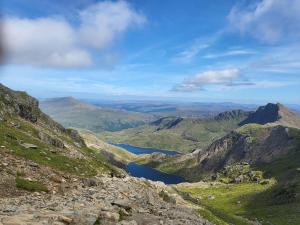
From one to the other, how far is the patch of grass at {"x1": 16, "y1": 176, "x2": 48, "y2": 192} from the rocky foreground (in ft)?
3.74

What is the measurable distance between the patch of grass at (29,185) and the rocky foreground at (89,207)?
114 cm

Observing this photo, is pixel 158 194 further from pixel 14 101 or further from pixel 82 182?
pixel 14 101

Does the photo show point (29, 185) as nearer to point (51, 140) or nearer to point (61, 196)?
point (61, 196)

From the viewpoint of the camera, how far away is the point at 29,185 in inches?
1342

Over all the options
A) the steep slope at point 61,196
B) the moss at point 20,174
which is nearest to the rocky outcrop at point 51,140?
the steep slope at point 61,196

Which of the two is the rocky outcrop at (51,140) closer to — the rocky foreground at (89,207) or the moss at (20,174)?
the rocky foreground at (89,207)

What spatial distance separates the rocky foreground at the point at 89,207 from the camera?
24578 mm

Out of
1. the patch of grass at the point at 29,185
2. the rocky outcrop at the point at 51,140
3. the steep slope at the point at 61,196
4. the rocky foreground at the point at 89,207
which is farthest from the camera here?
the rocky outcrop at the point at 51,140

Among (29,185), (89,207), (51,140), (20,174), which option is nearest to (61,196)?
(29,185)

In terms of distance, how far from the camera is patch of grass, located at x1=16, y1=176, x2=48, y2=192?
3359 centimetres

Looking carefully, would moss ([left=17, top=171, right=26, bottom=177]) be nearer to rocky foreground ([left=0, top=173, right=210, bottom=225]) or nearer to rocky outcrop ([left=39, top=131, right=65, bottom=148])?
rocky foreground ([left=0, top=173, right=210, bottom=225])

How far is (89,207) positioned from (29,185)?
7.38 m

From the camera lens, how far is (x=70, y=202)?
98.9 ft

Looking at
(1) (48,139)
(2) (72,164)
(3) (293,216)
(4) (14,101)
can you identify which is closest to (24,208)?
(2) (72,164)
